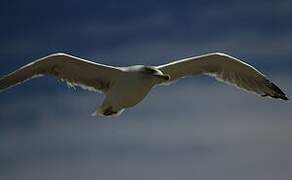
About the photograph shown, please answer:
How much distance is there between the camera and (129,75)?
37.5ft

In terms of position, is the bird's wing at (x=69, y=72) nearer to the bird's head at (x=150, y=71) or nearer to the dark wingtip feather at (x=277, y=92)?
the bird's head at (x=150, y=71)

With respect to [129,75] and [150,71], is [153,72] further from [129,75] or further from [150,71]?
[129,75]

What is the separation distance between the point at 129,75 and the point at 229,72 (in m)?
1.82

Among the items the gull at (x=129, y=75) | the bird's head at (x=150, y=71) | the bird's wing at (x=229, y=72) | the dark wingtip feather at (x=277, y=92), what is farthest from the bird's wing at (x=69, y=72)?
the dark wingtip feather at (x=277, y=92)

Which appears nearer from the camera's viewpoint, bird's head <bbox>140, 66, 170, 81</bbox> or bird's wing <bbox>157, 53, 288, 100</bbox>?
bird's head <bbox>140, 66, 170, 81</bbox>

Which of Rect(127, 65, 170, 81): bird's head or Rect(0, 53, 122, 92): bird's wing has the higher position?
Rect(0, 53, 122, 92): bird's wing

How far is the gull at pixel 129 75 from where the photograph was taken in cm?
1129

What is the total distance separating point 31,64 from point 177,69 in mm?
2244

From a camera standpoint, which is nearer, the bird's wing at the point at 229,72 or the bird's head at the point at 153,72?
the bird's head at the point at 153,72

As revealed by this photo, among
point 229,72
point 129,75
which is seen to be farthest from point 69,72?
point 229,72

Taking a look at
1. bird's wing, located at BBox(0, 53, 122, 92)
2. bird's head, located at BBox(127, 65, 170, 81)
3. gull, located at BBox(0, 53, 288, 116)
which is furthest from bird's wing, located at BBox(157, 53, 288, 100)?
bird's wing, located at BBox(0, 53, 122, 92)

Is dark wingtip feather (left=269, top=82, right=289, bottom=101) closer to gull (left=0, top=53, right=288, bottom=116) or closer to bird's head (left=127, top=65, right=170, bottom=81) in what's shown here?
gull (left=0, top=53, right=288, bottom=116)

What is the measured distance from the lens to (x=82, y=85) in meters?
12.1

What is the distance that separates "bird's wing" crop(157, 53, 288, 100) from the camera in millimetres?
12164
